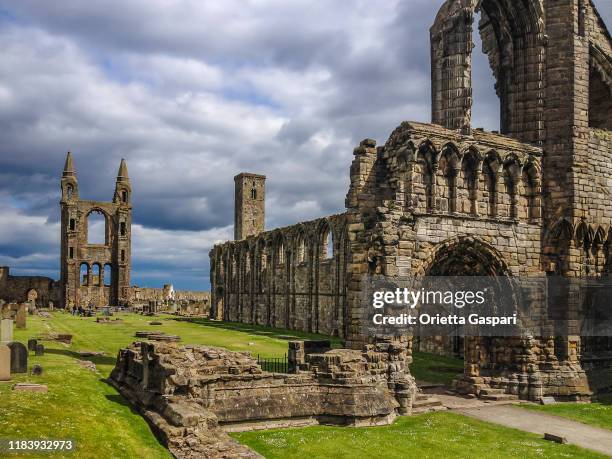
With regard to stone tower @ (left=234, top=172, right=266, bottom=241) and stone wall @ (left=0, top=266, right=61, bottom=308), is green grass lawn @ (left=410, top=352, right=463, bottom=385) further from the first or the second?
stone wall @ (left=0, top=266, right=61, bottom=308)

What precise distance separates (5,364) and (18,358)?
1194mm

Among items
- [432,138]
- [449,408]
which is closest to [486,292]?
[449,408]

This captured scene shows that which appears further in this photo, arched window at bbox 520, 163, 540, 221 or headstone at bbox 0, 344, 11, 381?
arched window at bbox 520, 163, 540, 221

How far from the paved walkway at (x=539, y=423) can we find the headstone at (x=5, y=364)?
37.4 ft

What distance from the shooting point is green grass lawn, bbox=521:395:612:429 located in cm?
1555

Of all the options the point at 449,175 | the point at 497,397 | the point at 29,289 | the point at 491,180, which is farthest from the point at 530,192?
the point at 29,289

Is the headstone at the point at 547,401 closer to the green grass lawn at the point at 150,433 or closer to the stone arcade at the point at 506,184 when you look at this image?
the stone arcade at the point at 506,184

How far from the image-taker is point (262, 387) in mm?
13617

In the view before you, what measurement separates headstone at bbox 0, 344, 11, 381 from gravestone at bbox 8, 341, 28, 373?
936mm

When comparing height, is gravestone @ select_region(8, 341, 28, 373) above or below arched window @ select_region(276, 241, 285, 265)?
below

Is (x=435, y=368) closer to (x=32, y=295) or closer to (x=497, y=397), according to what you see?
(x=497, y=397)

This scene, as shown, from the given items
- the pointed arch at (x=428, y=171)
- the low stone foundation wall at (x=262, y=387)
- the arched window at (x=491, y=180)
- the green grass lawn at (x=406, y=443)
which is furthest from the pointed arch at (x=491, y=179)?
the green grass lawn at (x=406, y=443)

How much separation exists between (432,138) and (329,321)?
22.2 meters

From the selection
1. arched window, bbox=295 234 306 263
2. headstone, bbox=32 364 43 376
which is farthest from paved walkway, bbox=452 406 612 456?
arched window, bbox=295 234 306 263
